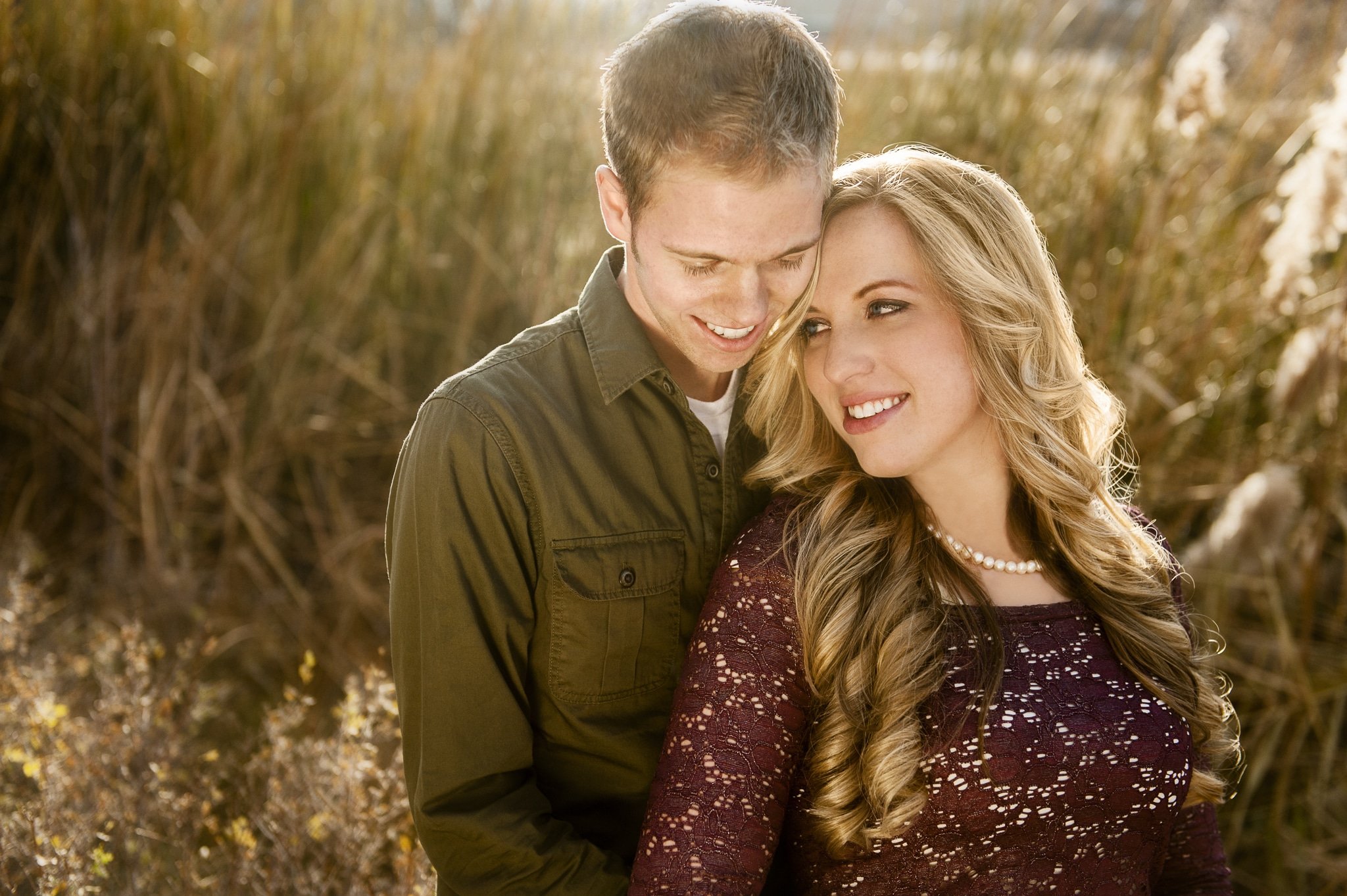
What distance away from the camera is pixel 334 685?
134 inches

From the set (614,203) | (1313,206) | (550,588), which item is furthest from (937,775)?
(1313,206)

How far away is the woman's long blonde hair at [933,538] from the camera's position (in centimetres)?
188

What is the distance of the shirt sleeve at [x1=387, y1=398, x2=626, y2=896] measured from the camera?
1839 millimetres

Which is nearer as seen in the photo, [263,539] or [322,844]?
[322,844]

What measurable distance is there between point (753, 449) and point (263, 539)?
191 cm

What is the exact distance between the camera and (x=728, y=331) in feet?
6.28

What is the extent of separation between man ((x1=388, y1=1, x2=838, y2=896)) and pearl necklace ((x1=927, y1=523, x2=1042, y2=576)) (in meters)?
0.46

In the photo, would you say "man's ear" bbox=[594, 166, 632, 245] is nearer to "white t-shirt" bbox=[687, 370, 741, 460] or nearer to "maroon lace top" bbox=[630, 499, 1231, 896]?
"white t-shirt" bbox=[687, 370, 741, 460]

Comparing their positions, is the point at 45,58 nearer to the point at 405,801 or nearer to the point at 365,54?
the point at 365,54

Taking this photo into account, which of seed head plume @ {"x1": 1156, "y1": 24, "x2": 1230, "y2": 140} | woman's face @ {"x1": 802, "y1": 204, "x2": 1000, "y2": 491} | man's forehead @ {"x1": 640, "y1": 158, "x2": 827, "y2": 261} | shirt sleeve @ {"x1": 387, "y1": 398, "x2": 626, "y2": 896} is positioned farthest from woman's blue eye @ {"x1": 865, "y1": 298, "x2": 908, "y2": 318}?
seed head plume @ {"x1": 1156, "y1": 24, "x2": 1230, "y2": 140}

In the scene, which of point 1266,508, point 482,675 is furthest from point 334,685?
point 1266,508

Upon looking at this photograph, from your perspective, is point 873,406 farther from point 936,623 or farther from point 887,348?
point 936,623

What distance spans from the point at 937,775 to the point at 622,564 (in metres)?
0.63

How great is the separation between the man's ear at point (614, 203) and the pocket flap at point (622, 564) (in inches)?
20.7
